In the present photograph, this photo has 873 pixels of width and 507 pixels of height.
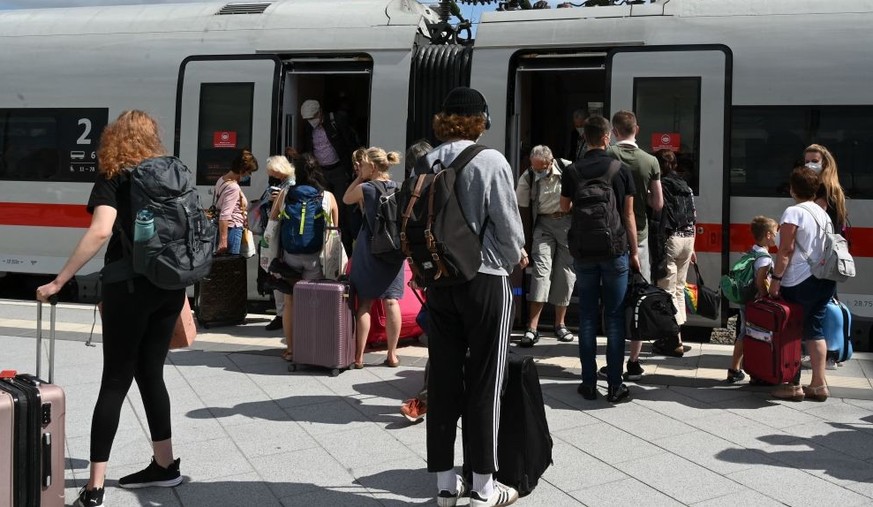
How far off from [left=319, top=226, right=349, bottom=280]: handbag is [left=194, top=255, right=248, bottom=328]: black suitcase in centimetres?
180

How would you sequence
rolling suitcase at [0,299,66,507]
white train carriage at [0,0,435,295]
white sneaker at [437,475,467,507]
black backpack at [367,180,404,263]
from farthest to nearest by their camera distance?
white train carriage at [0,0,435,295] < black backpack at [367,180,404,263] < white sneaker at [437,475,467,507] < rolling suitcase at [0,299,66,507]

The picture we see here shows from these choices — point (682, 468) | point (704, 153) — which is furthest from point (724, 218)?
point (682, 468)

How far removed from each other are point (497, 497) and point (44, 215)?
772 cm

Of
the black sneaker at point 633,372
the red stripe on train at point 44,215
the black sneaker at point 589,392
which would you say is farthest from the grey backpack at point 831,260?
the red stripe on train at point 44,215

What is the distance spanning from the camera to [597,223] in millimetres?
5863

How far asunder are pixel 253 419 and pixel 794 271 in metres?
3.63

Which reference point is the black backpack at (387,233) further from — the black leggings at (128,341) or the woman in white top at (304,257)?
the woman in white top at (304,257)

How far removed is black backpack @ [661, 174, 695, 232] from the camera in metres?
7.64

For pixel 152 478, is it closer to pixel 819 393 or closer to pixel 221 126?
pixel 819 393

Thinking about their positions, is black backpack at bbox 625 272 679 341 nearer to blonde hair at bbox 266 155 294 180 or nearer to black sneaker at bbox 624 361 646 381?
black sneaker at bbox 624 361 646 381

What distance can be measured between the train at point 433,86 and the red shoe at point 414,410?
3.67m

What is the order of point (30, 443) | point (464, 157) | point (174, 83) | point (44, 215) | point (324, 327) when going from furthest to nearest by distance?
point (44, 215)
point (174, 83)
point (324, 327)
point (464, 157)
point (30, 443)

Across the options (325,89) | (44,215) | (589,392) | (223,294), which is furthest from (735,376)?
(44,215)

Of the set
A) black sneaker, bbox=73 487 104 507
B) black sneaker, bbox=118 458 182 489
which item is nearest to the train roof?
black sneaker, bbox=118 458 182 489
